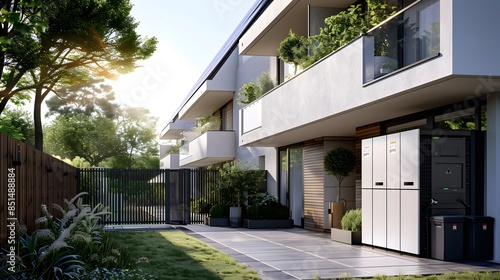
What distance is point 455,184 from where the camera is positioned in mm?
12297

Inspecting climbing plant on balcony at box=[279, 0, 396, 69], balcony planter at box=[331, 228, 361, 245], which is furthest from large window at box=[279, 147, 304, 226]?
balcony planter at box=[331, 228, 361, 245]

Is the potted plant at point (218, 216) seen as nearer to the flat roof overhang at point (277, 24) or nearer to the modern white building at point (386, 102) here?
the modern white building at point (386, 102)

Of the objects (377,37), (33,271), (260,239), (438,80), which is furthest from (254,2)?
(33,271)

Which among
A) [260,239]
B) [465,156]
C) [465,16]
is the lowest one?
[260,239]

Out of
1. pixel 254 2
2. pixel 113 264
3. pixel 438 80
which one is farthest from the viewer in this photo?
pixel 254 2

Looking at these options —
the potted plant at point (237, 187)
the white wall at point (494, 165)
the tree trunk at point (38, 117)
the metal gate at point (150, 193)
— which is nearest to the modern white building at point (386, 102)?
the white wall at point (494, 165)

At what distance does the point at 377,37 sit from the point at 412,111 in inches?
87.3

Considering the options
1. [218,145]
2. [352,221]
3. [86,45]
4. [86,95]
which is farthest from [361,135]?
[86,95]

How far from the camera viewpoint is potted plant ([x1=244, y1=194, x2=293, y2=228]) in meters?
21.7

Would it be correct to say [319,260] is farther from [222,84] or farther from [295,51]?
[222,84]

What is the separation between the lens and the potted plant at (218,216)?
914 inches

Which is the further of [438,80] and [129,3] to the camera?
[129,3]

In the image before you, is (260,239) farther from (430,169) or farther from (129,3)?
(129,3)

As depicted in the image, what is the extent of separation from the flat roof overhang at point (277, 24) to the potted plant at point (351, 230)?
5530mm
